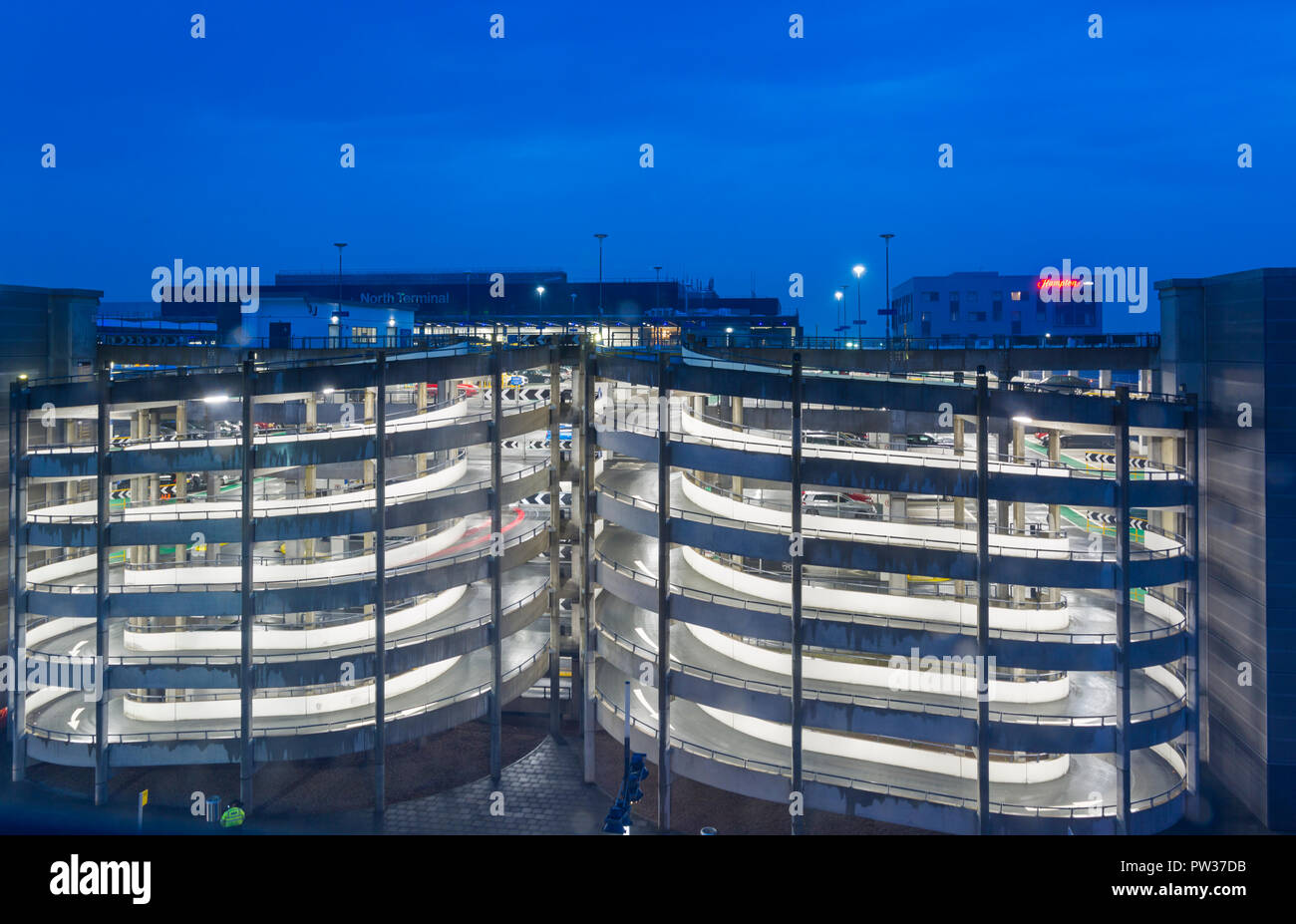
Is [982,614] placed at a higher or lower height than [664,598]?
higher

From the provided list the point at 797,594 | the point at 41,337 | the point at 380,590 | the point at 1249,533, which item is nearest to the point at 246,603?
the point at 380,590

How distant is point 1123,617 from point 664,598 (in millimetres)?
13711

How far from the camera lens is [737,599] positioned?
99.3 ft

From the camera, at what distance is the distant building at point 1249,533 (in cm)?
2633

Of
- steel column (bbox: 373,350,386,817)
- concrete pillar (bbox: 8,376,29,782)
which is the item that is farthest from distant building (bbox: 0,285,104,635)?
steel column (bbox: 373,350,386,817)

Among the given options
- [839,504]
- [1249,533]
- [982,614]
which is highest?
[1249,533]

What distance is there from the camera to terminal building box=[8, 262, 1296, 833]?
26578 mm

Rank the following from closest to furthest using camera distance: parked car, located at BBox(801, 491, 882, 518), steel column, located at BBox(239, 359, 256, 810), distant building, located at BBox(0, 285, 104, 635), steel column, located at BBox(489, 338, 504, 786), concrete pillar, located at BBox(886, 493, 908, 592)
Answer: steel column, located at BBox(239, 359, 256, 810), concrete pillar, located at BBox(886, 493, 908, 592), steel column, located at BBox(489, 338, 504, 786), distant building, located at BBox(0, 285, 104, 635), parked car, located at BBox(801, 491, 882, 518)

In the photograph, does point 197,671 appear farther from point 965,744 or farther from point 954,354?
point 954,354

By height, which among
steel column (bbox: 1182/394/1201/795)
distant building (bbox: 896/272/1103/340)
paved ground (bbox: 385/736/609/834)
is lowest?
paved ground (bbox: 385/736/609/834)

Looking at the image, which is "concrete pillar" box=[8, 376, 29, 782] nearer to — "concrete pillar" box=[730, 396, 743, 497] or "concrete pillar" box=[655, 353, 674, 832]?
"concrete pillar" box=[655, 353, 674, 832]

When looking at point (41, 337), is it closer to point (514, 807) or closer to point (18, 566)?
point (18, 566)

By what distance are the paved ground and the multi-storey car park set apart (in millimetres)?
1156
